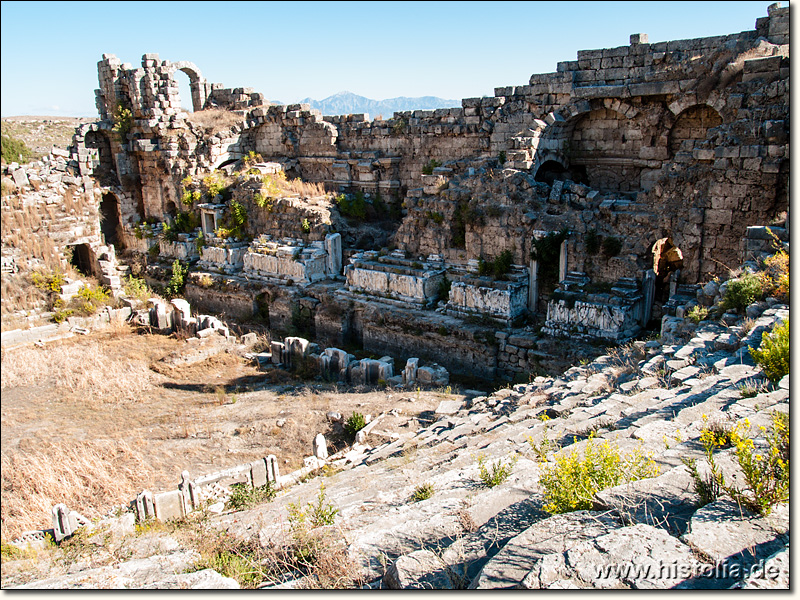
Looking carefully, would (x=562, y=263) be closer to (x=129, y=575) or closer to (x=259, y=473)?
(x=259, y=473)

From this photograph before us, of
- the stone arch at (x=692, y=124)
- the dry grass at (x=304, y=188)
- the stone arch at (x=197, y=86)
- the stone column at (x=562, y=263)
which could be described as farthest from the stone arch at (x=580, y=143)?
the stone arch at (x=197, y=86)

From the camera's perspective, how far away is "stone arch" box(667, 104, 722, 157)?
41.2 feet

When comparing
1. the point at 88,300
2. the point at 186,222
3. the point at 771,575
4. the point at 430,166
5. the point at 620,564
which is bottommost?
the point at 88,300

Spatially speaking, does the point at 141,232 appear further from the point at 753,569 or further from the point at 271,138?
the point at 753,569

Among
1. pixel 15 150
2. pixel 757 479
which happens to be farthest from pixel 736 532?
pixel 15 150

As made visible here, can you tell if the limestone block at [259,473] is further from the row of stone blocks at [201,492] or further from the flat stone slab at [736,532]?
the flat stone slab at [736,532]

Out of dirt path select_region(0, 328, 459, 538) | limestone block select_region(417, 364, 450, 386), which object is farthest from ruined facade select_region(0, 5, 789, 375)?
dirt path select_region(0, 328, 459, 538)

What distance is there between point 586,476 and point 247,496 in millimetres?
4549

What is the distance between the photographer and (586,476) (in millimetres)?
3711

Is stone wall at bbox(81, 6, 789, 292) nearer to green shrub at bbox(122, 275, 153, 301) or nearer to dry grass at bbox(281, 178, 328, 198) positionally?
dry grass at bbox(281, 178, 328, 198)

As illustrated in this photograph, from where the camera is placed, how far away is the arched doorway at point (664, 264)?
37.6ft

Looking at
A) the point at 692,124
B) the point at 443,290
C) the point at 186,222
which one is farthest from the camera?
the point at 186,222

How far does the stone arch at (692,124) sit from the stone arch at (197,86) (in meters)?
16.8

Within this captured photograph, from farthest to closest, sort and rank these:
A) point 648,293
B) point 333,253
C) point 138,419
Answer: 1. point 333,253
2. point 648,293
3. point 138,419
